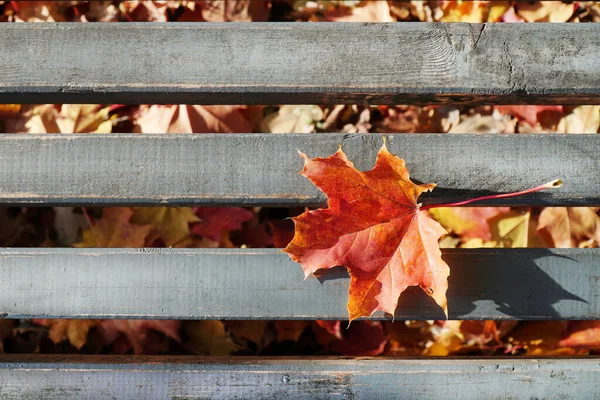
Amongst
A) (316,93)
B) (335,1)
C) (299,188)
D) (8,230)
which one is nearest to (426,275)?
(299,188)

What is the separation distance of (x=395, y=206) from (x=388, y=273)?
13 cm

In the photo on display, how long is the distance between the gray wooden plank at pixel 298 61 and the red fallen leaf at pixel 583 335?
1.95 ft

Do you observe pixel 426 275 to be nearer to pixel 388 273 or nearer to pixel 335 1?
pixel 388 273

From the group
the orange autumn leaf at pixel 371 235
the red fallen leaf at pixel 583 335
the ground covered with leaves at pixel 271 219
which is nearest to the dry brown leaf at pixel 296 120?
the ground covered with leaves at pixel 271 219

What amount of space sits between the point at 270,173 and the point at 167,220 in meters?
0.39

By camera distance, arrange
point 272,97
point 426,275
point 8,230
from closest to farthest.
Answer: point 426,275 < point 272,97 < point 8,230

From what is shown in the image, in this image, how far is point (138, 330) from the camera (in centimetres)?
138

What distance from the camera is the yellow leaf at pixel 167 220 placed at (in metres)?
1.34

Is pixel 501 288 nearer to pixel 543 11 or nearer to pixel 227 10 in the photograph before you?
pixel 543 11

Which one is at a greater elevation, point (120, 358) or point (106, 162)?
point (106, 162)

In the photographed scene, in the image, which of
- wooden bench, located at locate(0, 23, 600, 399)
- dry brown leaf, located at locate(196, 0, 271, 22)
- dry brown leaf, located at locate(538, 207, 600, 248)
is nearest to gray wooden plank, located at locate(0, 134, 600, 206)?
wooden bench, located at locate(0, 23, 600, 399)

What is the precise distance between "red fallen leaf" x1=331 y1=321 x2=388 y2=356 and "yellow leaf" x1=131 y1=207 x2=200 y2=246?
0.50 metres

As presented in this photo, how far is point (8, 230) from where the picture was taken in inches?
55.2

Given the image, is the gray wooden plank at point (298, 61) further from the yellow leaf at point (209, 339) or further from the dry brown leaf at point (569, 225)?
the yellow leaf at point (209, 339)
